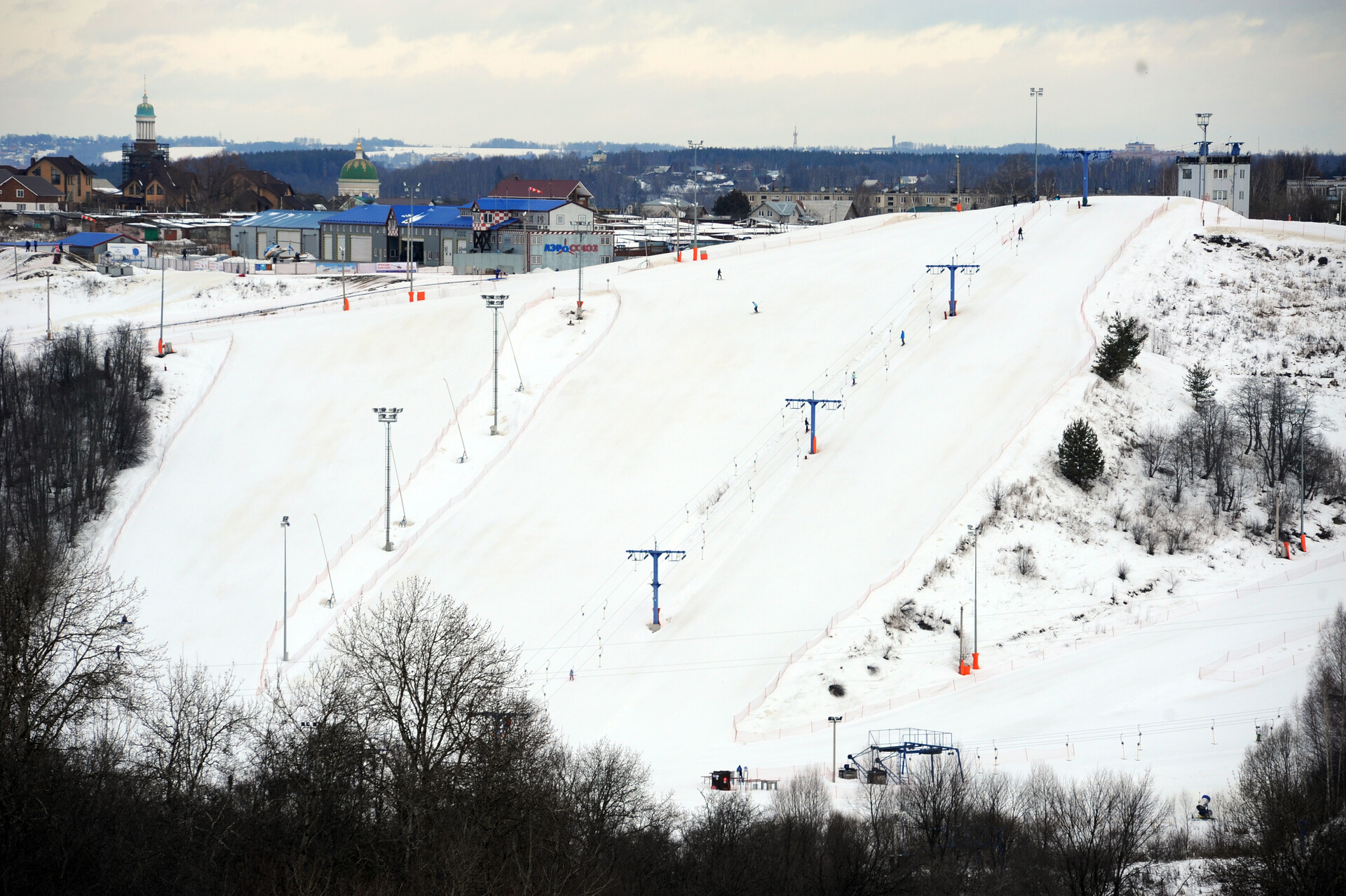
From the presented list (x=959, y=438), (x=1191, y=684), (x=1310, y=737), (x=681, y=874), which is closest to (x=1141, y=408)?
(x=959, y=438)

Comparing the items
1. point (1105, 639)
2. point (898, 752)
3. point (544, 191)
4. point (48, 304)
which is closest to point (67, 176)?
point (544, 191)

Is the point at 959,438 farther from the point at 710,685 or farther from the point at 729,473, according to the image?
the point at 710,685

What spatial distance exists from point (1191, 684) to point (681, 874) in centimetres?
2035

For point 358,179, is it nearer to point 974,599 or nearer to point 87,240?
point 87,240

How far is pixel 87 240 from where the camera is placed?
4087 inches

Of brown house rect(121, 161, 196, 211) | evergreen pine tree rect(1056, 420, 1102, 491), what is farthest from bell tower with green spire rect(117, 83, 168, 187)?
evergreen pine tree rect(1056, 420, 1102, 491)

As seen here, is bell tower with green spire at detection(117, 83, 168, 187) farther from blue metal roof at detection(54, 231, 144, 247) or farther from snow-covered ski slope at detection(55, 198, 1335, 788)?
snow-covered ski slope at detection(55, 198, 1335, 788)

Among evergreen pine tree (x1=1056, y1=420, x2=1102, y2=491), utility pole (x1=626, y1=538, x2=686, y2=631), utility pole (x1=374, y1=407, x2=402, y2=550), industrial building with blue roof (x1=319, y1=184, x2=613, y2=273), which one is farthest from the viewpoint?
industrial building with blue roof (x1=319, y1=184, x2=613, y2=273)

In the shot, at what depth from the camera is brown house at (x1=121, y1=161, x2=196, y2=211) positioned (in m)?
148

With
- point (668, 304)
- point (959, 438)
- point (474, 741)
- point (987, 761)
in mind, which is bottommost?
point (987, 761)

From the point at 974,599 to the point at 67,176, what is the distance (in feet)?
427

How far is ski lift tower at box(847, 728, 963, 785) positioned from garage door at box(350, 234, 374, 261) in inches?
2618

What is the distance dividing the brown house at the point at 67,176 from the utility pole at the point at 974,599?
12111 centimetres

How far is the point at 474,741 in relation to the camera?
1193 inches
